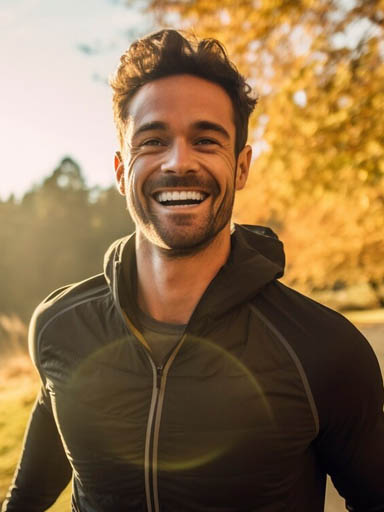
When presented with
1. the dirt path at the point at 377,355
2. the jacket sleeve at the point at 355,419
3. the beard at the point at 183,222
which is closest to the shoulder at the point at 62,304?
the beard at the point at 183,222

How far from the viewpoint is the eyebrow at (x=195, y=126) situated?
194cm

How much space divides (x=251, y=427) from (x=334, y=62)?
424 cm

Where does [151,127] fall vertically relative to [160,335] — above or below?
above

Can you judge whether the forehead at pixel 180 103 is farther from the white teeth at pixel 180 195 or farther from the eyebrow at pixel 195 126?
the white teeth at pixel 180 195

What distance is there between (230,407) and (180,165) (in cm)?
99

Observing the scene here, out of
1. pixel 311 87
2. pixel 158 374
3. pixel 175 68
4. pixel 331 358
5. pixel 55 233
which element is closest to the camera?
pixel 331 358

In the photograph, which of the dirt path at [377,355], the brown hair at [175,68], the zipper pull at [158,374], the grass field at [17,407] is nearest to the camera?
the zipper pull at [158,374]

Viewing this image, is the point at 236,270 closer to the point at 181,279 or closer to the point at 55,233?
the point at 181,279

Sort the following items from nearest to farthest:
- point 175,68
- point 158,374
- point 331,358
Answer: point 331,358, point 158,374, point 175,68

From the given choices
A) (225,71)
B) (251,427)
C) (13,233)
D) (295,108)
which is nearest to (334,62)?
(295,108)

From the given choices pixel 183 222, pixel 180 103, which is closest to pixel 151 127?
pixel 180 103

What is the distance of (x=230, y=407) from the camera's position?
69.1 inches

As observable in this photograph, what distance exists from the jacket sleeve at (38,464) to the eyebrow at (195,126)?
1339mm

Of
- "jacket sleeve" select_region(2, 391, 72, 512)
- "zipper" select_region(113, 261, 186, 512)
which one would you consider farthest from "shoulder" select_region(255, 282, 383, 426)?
"jacket sleeve" select_region(2, 391, 72, 512)
